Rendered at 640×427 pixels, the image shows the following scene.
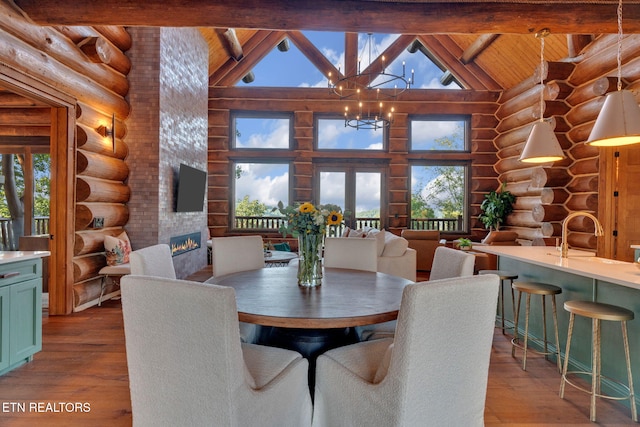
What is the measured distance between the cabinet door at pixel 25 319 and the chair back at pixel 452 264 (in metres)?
2.87

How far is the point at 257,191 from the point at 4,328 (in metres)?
5.94

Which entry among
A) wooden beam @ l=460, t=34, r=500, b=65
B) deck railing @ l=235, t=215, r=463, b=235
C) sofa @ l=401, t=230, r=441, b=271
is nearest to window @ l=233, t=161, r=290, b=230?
deck railing @ l=235, t=215, r=463, b=235

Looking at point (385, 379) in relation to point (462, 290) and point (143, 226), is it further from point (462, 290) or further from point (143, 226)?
point (143, 226)

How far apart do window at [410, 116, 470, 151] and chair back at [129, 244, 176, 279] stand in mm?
6817

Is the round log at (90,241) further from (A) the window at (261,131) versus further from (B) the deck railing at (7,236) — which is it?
(A) the window at (261,131)

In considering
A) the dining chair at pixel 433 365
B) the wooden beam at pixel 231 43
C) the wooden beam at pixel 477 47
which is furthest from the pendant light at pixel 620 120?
the wooden beam at pixel 231 43

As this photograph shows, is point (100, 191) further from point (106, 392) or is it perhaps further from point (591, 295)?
point (591, 295)

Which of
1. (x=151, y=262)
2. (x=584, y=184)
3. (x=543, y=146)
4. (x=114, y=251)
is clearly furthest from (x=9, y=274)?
(x=584, y=184)

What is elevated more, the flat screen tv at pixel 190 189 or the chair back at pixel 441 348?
the flat screen tv at pixel 190 189

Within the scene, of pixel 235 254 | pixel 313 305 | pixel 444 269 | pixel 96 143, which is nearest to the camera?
pixel 313 305

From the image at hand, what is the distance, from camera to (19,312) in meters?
2.49

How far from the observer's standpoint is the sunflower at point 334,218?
2096 mm

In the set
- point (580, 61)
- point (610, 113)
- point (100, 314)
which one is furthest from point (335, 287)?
point (580, 61)

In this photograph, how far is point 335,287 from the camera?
2.10m
